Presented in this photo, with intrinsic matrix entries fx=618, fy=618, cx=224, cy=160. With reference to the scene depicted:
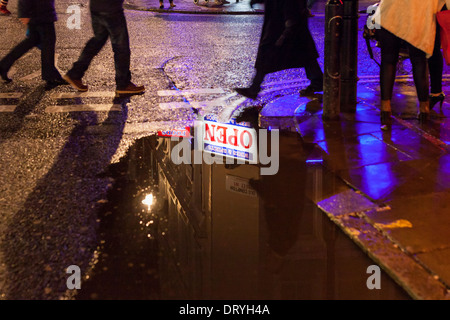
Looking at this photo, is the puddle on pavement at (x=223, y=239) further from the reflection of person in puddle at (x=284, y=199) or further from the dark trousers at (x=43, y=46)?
the dark trousers at (x=43, y=46)

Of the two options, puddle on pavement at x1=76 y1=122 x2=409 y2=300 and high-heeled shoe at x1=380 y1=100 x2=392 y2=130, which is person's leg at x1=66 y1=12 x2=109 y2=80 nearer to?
puddle on pavement at x1=76 y1=122 x2=409 y2=300

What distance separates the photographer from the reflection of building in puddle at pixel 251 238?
11.5 ft

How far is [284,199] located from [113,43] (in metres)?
3.92

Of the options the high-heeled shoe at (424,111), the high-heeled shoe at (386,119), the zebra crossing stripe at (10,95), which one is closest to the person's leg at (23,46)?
the zebra crossing stripe at (10,95)

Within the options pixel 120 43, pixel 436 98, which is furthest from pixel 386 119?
pixel 120 43

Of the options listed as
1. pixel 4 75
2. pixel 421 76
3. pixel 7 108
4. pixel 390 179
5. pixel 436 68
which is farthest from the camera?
pixel 4 75

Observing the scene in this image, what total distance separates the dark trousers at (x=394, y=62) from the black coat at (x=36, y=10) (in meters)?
4.33

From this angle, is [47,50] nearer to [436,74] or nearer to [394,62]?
[394,62]

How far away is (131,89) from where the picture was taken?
25.9 feet

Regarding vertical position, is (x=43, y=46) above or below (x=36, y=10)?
below

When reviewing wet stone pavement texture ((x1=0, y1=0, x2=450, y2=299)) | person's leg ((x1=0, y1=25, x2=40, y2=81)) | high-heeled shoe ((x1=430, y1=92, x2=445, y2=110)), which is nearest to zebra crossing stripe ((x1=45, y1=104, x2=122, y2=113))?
wet stone pavement texture ((x1=0, y1=0, x2=450, y2=299))

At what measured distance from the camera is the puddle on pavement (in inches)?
138

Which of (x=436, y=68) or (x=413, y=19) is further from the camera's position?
(x=436, y=68)
